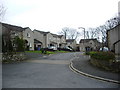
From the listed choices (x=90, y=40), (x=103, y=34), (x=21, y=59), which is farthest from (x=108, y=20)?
(x=21, y=59)

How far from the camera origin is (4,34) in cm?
1777

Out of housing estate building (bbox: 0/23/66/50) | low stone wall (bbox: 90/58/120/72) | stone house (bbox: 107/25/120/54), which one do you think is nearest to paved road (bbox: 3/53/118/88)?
low stone wall (bbox: 90/58/120/72)

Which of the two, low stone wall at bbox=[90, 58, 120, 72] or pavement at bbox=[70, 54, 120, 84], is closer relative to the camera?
pavement at bbox=[70, 54, 120, 84]

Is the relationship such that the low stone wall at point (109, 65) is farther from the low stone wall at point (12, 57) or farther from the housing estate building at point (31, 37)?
the housing estate building at point (31, 37)

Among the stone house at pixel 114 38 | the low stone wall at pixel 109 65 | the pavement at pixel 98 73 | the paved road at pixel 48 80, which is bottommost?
the paved road at pixel 48 80

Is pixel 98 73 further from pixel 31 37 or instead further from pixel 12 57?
pixel 31 37

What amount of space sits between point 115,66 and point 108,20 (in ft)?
125

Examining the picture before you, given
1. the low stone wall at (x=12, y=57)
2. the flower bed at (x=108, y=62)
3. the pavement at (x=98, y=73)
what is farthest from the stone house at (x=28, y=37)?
the flower bed at (x=108, y=62)

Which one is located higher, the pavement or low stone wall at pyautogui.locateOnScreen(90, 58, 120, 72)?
low stone wall at pyautogui.locateOnScreen(90, 58, 120, 72)

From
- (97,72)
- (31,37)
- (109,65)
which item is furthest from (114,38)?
(31,37)

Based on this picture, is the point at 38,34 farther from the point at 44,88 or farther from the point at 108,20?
the point at 44,88

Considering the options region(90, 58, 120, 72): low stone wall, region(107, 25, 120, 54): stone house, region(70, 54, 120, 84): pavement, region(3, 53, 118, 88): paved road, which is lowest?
region(3, 53, 118, 88): paved road

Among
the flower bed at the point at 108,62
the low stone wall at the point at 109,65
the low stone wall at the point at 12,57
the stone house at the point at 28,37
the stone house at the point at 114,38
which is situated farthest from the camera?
the stone house at the point at 28,37

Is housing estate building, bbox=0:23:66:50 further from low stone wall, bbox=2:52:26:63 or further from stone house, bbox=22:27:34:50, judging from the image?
low stone wall, bbox=2:52:26:63
